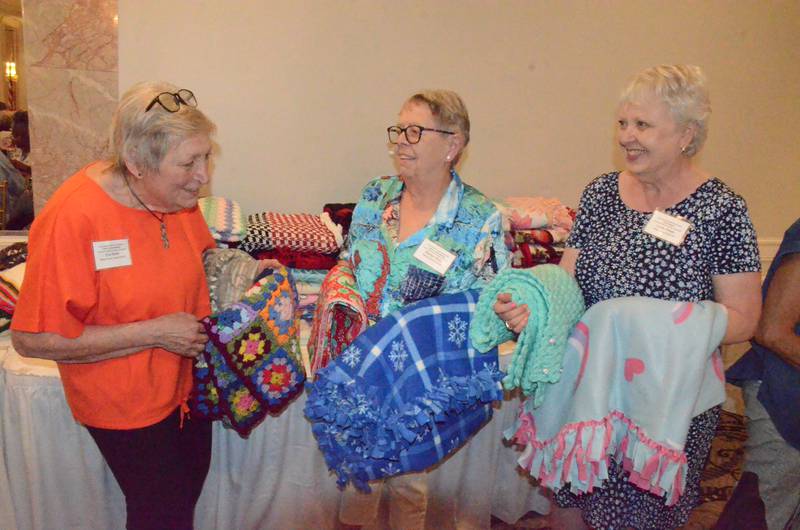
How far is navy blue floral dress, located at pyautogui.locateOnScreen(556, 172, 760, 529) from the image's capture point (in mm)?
1674

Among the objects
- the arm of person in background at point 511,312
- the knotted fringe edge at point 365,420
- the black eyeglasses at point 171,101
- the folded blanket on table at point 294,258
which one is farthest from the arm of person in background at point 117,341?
the folded blanket on table at point 294,258

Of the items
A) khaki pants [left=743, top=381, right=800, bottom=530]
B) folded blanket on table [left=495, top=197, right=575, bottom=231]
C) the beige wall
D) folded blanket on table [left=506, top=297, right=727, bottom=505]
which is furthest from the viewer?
folded blanket on table [left=495, top=197, right=575, bottom=231]

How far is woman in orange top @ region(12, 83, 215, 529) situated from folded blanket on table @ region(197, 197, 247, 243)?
69 centimetres

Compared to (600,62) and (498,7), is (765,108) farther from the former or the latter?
(498,7)

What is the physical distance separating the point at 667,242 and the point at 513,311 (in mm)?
478

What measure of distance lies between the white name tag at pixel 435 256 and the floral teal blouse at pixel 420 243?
2cm

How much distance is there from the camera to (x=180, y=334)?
1624 mm

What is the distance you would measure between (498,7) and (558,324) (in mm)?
2302

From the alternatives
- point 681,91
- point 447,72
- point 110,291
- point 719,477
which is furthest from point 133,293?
point 719,477

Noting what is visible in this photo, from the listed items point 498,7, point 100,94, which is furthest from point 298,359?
point 498,7

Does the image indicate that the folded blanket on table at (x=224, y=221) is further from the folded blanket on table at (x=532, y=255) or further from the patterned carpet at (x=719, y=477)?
the patterned carpet at (x=719, y=477)

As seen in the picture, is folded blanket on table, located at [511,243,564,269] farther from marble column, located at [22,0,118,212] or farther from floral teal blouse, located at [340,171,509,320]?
marble column, located at [22,0,118,212]

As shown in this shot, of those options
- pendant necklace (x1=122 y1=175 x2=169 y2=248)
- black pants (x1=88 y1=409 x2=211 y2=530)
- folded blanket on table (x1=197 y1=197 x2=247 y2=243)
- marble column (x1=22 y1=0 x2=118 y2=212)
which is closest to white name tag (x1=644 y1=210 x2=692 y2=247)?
pendant necklace (x1=122 y1=175 x2=169 y2=248)

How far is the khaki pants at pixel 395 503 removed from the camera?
2338 mm
